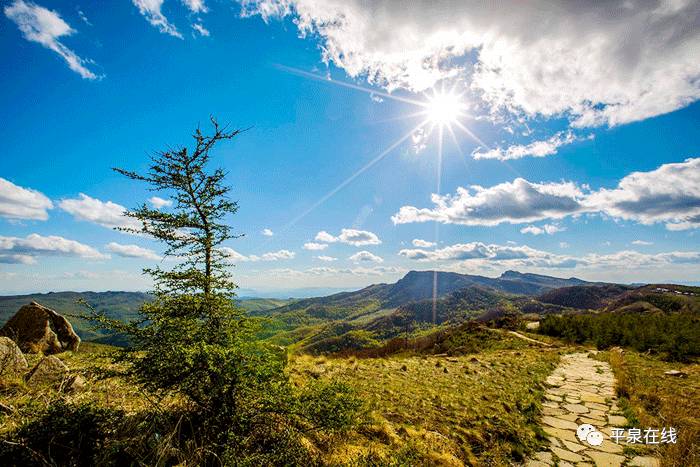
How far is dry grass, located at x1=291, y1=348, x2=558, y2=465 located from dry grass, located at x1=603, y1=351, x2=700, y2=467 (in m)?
2.32

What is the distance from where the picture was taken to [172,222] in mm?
5734

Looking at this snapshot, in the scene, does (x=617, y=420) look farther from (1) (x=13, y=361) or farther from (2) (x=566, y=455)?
(1) (x=13, y=361)

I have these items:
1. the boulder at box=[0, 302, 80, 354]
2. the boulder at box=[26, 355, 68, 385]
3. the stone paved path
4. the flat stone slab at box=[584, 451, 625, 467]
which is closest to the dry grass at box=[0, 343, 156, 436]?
the boulder at box=[26, 355, 68, 385]

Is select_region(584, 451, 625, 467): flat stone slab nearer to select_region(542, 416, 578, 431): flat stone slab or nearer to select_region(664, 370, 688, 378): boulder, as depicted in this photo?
select_region(542, 416, 578, 431): flat stone slab

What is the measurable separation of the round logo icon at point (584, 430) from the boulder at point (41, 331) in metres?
19.4

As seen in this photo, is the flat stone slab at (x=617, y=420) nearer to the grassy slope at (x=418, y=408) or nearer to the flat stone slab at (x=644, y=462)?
the grassy slope at (x=418, y=408)

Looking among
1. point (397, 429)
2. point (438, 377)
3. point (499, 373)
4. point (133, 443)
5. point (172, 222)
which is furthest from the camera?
point (499, 373)

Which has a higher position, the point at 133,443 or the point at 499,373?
the point at 133,443

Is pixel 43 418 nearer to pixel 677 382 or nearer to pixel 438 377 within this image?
pixel 438 377

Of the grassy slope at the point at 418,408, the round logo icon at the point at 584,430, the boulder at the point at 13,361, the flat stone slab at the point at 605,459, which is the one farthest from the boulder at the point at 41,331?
the round logo icon at the point at 584,430

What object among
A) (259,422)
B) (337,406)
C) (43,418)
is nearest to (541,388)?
(337,406)

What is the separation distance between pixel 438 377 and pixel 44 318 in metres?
18.2

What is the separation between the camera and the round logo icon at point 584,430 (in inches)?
284

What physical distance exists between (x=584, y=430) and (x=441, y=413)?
3.54 metres
